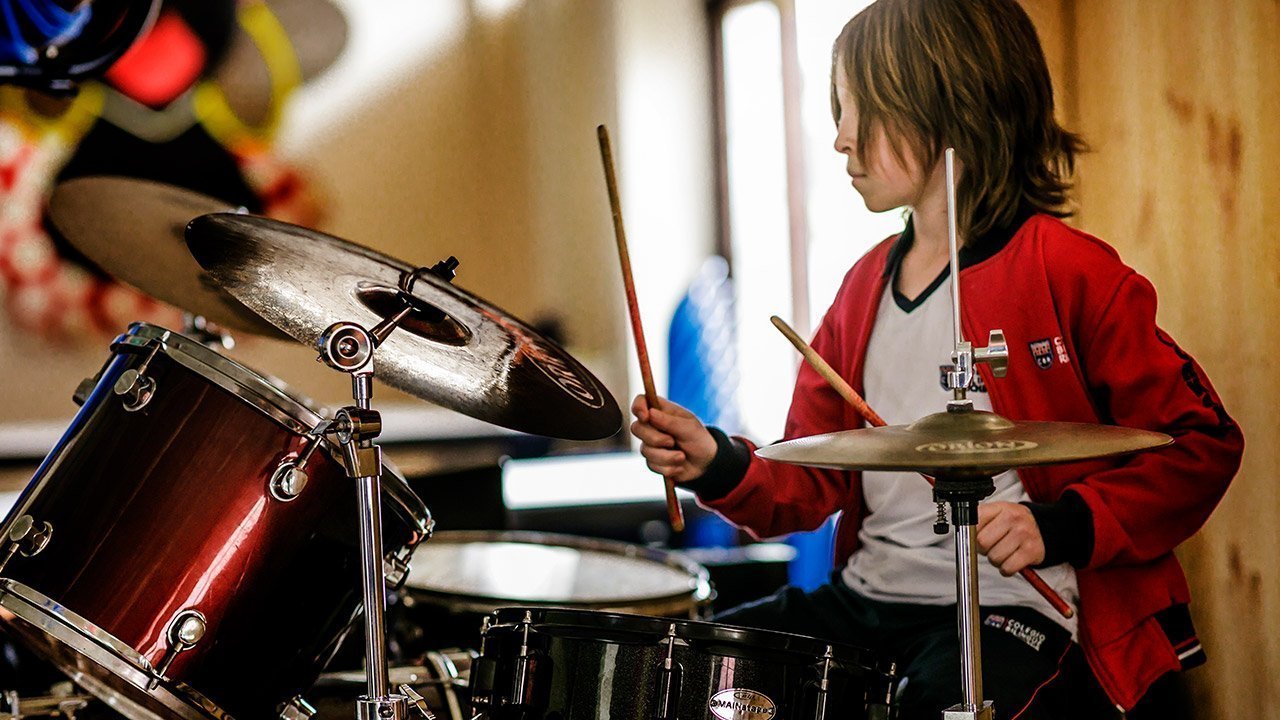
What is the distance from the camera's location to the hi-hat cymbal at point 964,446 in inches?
38.3

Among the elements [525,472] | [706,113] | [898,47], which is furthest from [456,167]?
[898,47]

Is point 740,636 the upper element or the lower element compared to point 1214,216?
lower

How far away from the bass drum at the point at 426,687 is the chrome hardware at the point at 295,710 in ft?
0.39

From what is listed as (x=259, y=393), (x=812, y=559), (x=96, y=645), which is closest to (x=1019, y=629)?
(x=259, y=393)

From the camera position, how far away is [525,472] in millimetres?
3836

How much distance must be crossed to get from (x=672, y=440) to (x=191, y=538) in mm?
550

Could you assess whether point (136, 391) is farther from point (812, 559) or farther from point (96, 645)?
point (812, 559)

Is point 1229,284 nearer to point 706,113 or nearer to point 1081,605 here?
point 1081,605

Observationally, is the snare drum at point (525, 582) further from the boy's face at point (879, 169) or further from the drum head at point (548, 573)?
the boy's face at point (879, 169)

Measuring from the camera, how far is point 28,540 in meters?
1.38

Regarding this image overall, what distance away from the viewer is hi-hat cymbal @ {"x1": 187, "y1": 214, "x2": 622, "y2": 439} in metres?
1.21

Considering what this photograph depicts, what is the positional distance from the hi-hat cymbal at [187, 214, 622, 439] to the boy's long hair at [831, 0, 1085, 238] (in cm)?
48

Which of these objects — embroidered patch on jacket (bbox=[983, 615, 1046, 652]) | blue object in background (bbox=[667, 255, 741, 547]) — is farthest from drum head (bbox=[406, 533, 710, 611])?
blue object in background (bbox=[667, 255, 741, 547])

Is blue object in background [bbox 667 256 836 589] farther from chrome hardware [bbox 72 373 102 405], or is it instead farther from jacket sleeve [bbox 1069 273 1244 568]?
jacket sleeve [bbox 1069 273 1244 568]
